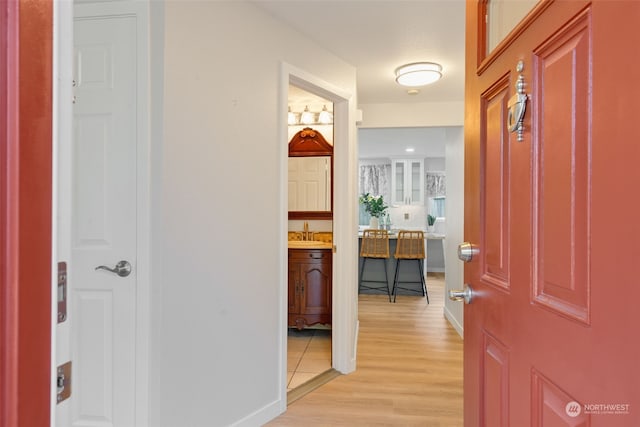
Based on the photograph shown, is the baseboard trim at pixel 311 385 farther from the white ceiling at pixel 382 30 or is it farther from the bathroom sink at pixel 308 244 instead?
the white ceiling at pixel 382 30

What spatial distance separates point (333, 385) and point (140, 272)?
164 centimetres

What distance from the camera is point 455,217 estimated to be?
155 inches

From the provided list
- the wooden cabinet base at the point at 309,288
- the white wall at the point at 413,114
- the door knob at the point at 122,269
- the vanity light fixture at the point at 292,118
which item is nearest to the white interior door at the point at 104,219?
the door knob at the point at 122,269

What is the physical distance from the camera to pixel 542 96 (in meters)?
0.74

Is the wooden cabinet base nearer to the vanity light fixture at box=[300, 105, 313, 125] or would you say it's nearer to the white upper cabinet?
the vanity light fixture at box=[300, 105, 313, 125]

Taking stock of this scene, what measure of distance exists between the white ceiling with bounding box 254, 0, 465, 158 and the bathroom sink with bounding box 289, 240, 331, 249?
154 centimetres

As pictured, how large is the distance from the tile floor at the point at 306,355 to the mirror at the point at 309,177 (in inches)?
48.1

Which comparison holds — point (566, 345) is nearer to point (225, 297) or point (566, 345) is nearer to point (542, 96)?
point (542, 96)

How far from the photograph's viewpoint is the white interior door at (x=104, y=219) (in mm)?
1657

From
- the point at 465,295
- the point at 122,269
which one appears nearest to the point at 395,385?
the point at 465,295

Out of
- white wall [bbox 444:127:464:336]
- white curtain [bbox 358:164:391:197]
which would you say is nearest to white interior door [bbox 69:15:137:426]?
white wall [bbox 444:127:464:336]

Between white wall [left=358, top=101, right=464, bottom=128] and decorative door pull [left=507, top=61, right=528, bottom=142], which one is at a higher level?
white wall [left=358, top=101, right=464, bottom=128]

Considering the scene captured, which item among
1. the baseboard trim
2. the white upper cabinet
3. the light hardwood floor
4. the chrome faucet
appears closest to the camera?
the light hardwood floor

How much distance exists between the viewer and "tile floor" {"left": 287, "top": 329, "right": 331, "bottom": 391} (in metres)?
2.77
